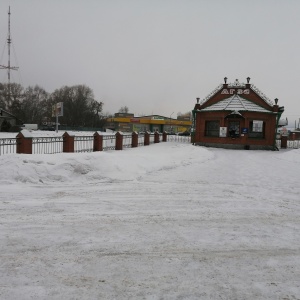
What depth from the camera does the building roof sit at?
27.1m

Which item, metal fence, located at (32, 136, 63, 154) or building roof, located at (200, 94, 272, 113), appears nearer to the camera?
metal fence, located at (32, 136, 63, 154)

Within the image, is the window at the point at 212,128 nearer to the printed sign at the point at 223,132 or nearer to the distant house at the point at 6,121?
the printed sign at the point at 223,132

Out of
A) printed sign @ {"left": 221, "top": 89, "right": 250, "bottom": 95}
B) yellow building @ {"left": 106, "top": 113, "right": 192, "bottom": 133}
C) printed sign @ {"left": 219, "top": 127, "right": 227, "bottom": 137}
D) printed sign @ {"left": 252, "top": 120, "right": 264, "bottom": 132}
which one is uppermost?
printed sign @ {"left": 221, "top": 89, "right": 250, "bottom": 95}

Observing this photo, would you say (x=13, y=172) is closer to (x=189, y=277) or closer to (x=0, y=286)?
Answer: (x=0, y=286)

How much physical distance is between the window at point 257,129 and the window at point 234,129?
4.57 feet

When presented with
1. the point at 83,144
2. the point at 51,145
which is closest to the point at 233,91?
the point at 83,144

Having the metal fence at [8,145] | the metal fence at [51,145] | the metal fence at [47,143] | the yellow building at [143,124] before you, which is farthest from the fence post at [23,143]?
the yellow building at [143,124]

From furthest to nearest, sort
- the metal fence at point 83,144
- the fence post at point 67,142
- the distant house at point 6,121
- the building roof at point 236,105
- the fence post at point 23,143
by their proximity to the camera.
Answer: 1. the distant house at point 6,121
2. the building roof at point 236,105
3. the metal fence at point 83,144
4. the fence post at point 67,142
5. the fence post at point 23,143

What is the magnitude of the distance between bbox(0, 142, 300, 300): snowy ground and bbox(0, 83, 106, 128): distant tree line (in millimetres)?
79606

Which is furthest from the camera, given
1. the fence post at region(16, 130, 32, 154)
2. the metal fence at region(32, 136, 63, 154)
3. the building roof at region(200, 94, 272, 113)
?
the building roof at region(200, 94, 272, 113)

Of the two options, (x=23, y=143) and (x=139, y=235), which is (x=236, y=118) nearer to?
(x=23, y=143)

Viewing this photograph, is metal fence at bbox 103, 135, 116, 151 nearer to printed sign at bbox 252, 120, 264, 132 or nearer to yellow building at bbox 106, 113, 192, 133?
printed sign at bbox 252, 120, 264, 132

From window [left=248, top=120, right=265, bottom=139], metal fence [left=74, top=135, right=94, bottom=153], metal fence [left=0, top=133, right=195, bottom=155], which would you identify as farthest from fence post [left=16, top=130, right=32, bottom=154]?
window [left=248, top=120, right=265, bottom=139]

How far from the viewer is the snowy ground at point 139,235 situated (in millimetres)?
3605
